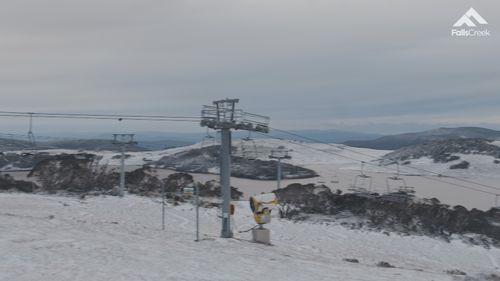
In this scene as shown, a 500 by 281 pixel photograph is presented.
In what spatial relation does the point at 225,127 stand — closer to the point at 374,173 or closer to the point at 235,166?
the point at 235,166

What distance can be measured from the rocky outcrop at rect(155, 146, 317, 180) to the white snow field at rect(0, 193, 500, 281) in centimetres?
3006

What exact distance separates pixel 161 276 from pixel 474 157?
221 ft

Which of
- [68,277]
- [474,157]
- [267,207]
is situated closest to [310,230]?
[267,207]

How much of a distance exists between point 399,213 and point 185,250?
17.8 meters

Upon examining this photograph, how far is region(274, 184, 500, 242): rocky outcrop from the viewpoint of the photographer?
27.7 metres

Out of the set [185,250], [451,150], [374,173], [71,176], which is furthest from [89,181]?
[451,150]

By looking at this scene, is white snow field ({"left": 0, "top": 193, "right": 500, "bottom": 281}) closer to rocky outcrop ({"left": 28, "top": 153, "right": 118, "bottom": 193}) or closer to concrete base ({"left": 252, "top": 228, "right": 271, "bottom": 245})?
concrete base ({"left": 252, "top": 228, "right": 271, "bottom": 245})

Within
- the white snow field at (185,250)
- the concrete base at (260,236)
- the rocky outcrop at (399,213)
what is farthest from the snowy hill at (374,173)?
the concrete base at (260,236)

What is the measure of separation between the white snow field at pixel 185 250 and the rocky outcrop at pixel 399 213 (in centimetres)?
290

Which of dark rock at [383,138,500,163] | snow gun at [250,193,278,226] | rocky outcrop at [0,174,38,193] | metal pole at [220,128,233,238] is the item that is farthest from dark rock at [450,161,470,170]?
metal pole at [220,128,233,238]

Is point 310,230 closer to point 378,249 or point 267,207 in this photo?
point 378,249

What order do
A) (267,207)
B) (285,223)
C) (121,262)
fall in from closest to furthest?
(121,262), (267,207), (285,223)

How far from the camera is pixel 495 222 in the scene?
29625 mm

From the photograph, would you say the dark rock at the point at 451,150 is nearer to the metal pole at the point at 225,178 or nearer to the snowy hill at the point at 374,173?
the snowy hill at the point at 374,173
